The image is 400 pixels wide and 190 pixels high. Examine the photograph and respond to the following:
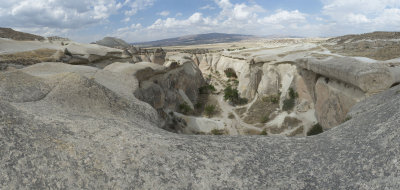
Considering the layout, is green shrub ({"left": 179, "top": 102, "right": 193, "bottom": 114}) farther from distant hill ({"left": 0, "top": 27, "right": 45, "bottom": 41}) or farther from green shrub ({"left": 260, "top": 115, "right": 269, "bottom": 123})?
distant hill ({"left": 0, "top": 27, "right": 45, "bottom": 41})

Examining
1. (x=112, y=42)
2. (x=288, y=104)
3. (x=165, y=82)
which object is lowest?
(x=288, y=104)

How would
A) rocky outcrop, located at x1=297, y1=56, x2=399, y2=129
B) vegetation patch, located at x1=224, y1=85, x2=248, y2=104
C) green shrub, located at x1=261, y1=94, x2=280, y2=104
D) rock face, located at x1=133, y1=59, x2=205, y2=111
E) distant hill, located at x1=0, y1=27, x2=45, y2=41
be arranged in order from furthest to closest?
vegetation patch, located at x1=224, y1=85, x2=248, y2=104, green shrub, located at x1=261, y1=94, x2=280, y2=104, distant hill, located at x1=0, y1=27, x2=45, y2=41, rock face, located at x1=133, y1=59, x2=205, y2=111, rocky outcrop, located at x1=297, y1=56, x2=399, y2=129

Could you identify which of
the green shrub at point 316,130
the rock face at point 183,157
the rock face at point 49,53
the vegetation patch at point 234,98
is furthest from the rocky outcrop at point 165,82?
the green shrub at point 316,130

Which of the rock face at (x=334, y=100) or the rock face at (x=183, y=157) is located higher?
the rock face at (x=183, y=157)

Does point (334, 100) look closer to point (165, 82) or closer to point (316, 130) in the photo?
point (316, 130)

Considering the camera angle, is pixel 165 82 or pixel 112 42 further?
pixel 112 42

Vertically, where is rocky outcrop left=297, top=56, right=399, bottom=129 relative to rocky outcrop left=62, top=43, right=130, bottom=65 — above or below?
below

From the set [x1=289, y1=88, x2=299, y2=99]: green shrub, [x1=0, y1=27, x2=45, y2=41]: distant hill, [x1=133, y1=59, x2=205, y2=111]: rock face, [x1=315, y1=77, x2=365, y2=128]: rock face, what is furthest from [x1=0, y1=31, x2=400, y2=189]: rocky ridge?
[x1=0, y1=27, x2=45, y2=41]: distant hill

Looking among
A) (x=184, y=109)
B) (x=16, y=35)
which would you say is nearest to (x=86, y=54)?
(x=16, y=35)

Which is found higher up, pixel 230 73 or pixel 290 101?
pixel 230 73

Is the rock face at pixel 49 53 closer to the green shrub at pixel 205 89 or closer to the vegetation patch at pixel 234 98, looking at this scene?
the green shrub at pixel 205 89
